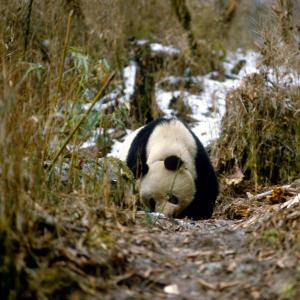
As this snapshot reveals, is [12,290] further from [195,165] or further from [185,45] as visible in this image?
[185,45]

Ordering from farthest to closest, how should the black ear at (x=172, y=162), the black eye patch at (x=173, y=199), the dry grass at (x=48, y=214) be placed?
the black eye patch at (x=173, y=199), the black ear at (x=172, y=162), the dry grass at (x=48, y=214)

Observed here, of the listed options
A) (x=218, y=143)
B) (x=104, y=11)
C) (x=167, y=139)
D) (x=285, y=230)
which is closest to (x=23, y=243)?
(x=285, y=230)

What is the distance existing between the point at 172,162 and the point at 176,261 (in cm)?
211

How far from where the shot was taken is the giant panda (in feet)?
18.1

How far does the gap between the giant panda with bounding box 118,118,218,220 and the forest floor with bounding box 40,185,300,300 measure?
1.52 metres

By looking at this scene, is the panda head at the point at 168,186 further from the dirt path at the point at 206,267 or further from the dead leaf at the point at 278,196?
the dirt path at the point at 206,267

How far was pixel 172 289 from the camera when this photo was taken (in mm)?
3047

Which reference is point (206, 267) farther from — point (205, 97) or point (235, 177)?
point (205, 97)

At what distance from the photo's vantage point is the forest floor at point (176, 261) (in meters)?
2.95

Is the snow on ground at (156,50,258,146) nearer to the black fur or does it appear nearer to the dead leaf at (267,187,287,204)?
the black fur

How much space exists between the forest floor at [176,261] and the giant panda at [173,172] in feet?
4.98

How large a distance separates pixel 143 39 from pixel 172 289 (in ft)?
28.9

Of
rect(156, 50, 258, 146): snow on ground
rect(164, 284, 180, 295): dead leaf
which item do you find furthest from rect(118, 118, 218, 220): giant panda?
rect(156, 50, 258, 146): snow on ground

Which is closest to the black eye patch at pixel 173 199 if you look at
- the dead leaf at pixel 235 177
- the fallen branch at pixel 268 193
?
the fallen branch at pixel 268 193
